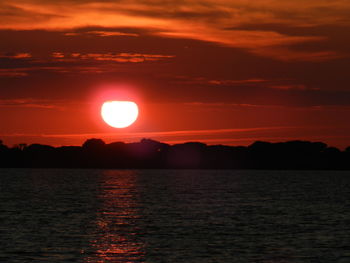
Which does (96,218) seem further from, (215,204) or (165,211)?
(215,204)

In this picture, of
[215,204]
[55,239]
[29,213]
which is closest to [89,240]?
[55,239]

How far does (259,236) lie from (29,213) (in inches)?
1596

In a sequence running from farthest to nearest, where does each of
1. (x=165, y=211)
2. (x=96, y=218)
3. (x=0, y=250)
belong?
(x=165, y=211)
(x=96, y=218)
(x=0, y=250)

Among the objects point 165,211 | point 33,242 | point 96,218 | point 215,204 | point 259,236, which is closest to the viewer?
point 33,242

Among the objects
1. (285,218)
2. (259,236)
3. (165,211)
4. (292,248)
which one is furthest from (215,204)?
(292,248)

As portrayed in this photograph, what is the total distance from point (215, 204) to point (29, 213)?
34898mm

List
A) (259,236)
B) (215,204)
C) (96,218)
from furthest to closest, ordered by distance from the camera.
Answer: (215,204) → (96,218) → (259,236)

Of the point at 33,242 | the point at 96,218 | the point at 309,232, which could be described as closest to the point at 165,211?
the point at 96,218

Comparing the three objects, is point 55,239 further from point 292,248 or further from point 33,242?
point 292,248

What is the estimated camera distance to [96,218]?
9712cm

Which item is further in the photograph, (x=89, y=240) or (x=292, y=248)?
(x=89, y=240)

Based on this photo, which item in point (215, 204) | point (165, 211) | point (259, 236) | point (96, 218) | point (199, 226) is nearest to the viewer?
point (259, 236)

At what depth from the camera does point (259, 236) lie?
74.6 meters

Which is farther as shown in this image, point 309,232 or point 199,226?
point 199,226
